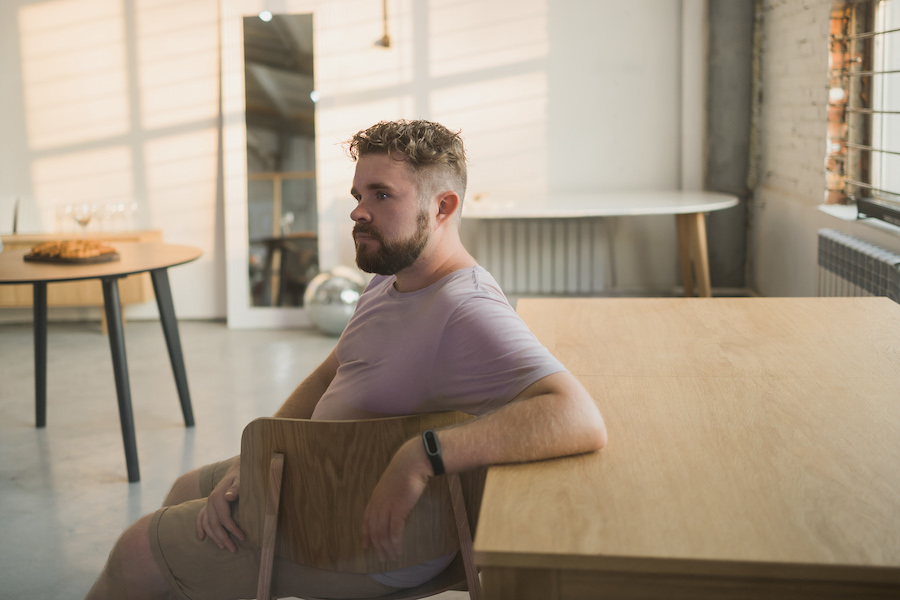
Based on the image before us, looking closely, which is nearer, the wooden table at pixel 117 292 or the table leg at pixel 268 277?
the wooden table at pixel 117 292

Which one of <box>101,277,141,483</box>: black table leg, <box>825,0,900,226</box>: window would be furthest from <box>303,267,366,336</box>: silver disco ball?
<box>825,0,900,226</box>: window

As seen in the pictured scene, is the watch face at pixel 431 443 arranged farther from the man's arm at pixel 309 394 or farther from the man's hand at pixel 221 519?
the man's arm at pixel 309 394

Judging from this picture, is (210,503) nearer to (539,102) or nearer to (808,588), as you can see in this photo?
(808,588)

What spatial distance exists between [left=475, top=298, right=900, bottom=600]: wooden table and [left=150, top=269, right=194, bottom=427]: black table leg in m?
2.04

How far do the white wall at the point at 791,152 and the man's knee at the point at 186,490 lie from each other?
3000 millimetres

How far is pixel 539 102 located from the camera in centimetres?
593

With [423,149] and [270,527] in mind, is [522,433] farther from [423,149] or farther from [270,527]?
[423,149]

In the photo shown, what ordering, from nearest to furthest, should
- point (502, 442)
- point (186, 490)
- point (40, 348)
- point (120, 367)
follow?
point (502, 442) → point (186, 490) → point (120, 367) → point (40, 348)

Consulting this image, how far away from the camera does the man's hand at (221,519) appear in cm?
146

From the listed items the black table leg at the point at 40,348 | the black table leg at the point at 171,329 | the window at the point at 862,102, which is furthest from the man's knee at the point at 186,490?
the window at the point at 862,102

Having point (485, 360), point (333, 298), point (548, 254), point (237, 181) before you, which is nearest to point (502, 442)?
point (485, 360)

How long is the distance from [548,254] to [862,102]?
240cm

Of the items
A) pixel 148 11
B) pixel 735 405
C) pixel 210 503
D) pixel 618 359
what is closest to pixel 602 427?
pixel 735 405

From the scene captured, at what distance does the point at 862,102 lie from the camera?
4133mm
